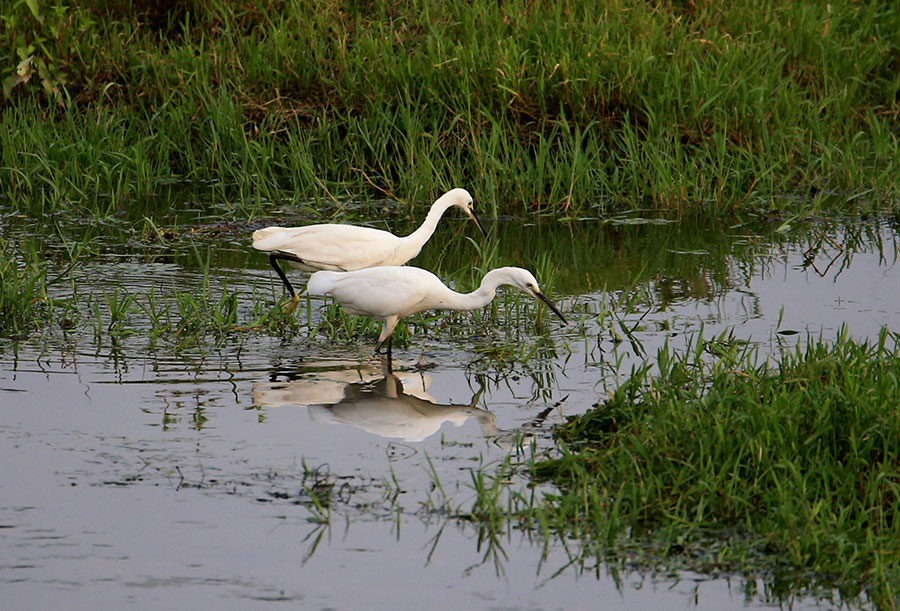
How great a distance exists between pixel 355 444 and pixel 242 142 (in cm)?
546

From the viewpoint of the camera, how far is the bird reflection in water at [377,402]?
5.98 m

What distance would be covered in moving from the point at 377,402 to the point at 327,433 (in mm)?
482

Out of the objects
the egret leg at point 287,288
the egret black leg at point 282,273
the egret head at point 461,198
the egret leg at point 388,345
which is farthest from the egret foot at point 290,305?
the egret head at point 461,198

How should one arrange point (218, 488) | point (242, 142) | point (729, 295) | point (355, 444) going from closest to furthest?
point (218, 488), point (355, 444), point (729, 295), point (242, 142)

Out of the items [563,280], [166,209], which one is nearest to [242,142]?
[166,209]

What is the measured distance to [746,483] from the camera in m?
5.00

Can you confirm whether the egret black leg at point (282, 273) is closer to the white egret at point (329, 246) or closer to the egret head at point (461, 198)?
the white egret at point (329, 246)

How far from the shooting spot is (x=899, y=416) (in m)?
5.14

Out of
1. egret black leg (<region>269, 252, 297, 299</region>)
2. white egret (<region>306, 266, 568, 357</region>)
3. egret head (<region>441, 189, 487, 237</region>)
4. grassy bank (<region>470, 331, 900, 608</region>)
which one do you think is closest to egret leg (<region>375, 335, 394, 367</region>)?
white egret (<region>306, 266, 568, 357</region>)

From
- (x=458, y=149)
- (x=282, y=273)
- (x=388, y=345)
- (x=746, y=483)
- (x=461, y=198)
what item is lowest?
(x=746, y=483)

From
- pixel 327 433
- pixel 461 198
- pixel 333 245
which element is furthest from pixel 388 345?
pixel 461 198

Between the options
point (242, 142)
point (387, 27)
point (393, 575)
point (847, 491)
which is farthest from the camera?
point (387, 27)

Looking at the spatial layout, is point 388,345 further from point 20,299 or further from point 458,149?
point 458,149

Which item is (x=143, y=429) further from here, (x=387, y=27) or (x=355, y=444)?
(x=387, y=27)
